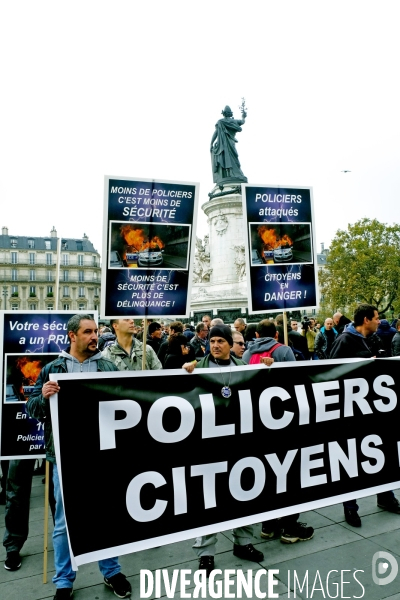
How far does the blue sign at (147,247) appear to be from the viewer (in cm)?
404

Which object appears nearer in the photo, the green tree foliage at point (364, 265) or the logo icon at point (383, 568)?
the logo icon at point (383, 568)

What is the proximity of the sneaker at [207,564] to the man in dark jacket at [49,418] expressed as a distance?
571mm

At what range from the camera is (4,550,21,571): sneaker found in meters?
3.79

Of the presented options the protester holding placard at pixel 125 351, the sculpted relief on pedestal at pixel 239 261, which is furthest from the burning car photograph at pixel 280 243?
the sculpted relief on pedestal at pixel 239 261

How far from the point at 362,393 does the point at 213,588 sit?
185cm

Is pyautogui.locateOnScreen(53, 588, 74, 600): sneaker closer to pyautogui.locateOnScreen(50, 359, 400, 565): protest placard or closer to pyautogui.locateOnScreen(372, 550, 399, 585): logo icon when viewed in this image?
pyautogui.locateOnScreen(50, 359, 400, 565): protest placard

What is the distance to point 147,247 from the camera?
13.6 ft

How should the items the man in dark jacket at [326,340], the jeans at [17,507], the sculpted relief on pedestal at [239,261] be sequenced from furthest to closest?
the sculpted relief on pedestal at [239,261] → the man in dark jacket at [326,340] → the jeans at [17,507]

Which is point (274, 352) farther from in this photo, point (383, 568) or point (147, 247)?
point (383, 568)

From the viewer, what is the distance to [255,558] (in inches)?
148

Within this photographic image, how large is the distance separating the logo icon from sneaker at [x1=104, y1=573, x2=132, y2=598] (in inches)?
70.7

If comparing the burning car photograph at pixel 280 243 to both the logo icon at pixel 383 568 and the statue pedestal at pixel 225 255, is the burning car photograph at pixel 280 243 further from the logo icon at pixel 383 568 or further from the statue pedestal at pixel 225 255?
the statue pedestal at pixel 225 255

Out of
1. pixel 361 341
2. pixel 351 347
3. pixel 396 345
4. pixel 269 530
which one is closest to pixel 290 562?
pixel 269 530

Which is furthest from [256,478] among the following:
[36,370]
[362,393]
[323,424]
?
[36,370]
